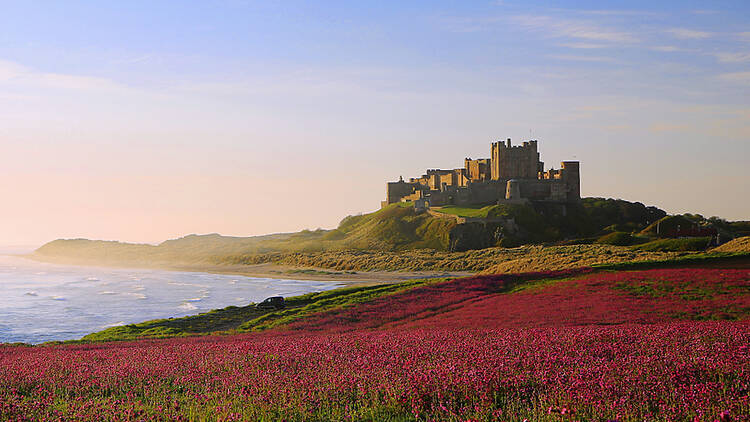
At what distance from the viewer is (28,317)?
48250 mm

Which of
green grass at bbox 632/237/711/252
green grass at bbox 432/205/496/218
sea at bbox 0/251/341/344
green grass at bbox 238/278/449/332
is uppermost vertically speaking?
green grass at bbox 432/205/496/218

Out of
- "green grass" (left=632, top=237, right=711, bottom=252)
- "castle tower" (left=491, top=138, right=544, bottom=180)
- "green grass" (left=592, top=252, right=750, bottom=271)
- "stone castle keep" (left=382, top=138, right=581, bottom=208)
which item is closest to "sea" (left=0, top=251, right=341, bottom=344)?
"green grass" (left=592, top=252, right=750, bottom=271)

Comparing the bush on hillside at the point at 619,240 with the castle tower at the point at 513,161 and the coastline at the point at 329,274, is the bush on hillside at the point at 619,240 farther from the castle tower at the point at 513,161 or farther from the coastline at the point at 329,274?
the castle tower at the point at 513,161

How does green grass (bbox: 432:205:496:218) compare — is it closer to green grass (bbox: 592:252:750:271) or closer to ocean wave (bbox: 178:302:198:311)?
green grass (bbox: 592:252:750:271)

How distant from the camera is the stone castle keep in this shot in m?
124

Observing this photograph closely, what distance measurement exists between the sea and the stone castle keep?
55.1m

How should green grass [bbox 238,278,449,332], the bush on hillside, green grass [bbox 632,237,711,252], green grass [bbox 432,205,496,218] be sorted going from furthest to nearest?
green grass [bbox 432,205,496,218]
the bush on hillside
green grass [bbox 632,237,711,252]
green grass [bbox 238,278,449,332]

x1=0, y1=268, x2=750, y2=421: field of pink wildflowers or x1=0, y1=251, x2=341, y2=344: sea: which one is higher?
x1=0, y1=268, x2=750, y2=421: field of pink wildflowers

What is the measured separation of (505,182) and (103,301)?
88.4 meters

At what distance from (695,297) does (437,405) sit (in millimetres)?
24879

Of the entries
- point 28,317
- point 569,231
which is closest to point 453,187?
point 569,231

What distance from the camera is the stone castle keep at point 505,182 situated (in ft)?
408

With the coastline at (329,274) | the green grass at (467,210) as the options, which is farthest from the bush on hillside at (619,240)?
the green grass at (467,210)

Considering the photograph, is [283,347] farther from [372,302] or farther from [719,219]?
[719,219]
